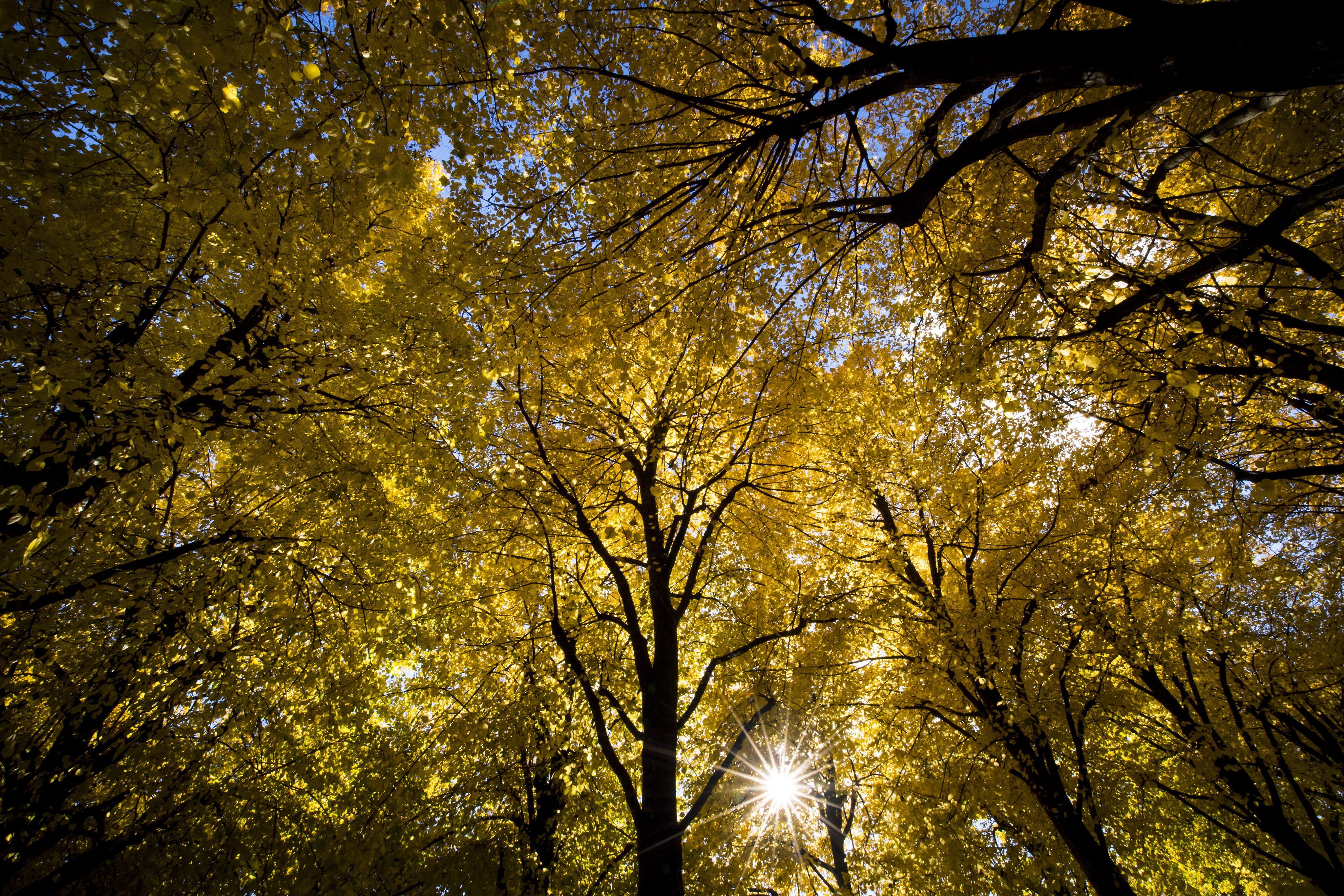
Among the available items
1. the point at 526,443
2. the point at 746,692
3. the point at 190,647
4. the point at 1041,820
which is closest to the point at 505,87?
the point at 526,443

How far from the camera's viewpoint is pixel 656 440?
5.95 metres

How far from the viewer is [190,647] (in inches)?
229

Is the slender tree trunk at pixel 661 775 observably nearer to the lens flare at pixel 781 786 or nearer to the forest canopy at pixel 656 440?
the forest canopy at pixel 656 440

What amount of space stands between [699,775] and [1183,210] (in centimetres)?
1082

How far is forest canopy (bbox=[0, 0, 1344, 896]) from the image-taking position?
3562 mm

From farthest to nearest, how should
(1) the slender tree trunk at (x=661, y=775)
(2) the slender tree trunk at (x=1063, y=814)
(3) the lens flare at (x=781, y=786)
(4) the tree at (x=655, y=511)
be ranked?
(3) the lens flare at (x=781, y=786) → (2) the slender tree trunk at (x=1063, y=814) → (4) the tree at (x=655, y=511) → (1) the slender tree trunk at (x=661, y=775)

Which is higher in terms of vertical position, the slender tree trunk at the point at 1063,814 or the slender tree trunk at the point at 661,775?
the slender tree trunk at the point at 661,775

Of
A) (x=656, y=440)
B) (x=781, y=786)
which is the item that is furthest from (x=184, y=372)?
(x=781, y=786)

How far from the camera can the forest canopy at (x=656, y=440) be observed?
3562mm

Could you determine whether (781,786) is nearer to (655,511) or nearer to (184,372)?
(655,511)

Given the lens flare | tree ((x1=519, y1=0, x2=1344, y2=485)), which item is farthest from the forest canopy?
the lens flare

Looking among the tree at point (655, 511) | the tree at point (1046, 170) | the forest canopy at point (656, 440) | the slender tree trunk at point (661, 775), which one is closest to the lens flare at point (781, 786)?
the forest canopy at point (656, 440)

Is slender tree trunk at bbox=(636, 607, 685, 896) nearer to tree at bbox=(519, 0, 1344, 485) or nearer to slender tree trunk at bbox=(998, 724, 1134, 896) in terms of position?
tree at bbox=(519, 0, 1344, 485)

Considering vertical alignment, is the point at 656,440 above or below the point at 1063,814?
above
